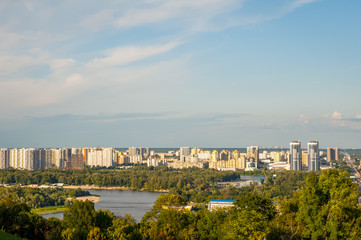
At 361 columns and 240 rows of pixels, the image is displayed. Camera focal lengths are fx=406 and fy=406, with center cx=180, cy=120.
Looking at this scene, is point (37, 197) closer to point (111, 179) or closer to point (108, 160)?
point (111, 179)

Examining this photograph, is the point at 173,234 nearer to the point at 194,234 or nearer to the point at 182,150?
the point at 194,234

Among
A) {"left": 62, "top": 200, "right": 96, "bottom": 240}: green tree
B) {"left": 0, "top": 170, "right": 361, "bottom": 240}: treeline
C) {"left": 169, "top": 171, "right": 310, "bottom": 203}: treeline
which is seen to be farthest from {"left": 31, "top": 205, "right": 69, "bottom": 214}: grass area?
{"left": 62, "top": 200, "right": 96, "bottom": 240}: green tree

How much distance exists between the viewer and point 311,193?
730 cm

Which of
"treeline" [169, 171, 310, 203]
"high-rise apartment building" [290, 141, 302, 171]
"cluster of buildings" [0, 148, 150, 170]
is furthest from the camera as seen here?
"high-rise apartment building" [290, 141, 302, 171]

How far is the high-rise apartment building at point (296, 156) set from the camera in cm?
4231

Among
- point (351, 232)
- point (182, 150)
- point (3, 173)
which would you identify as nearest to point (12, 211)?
point (351, 232)

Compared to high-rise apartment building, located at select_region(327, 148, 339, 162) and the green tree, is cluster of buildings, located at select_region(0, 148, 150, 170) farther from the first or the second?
the green tree

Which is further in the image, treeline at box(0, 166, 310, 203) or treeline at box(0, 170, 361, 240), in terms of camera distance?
treeline at box(0, 166, 310, 203)

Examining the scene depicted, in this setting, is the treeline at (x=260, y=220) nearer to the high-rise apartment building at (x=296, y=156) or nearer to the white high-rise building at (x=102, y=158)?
the high-rise apartment building at (x=296, y=156)

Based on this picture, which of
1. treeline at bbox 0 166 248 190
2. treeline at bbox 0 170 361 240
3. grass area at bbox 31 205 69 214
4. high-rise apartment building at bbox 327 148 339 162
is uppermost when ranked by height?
treeline at bbox 0 170 361 240

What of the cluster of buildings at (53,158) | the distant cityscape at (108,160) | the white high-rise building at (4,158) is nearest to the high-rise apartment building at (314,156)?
the distant cityscape at (108,160)

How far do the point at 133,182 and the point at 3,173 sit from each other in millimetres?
10197

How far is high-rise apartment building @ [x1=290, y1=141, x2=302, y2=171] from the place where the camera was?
42312mm

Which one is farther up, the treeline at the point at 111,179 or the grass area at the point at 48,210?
the treeline at the point at 111,179
